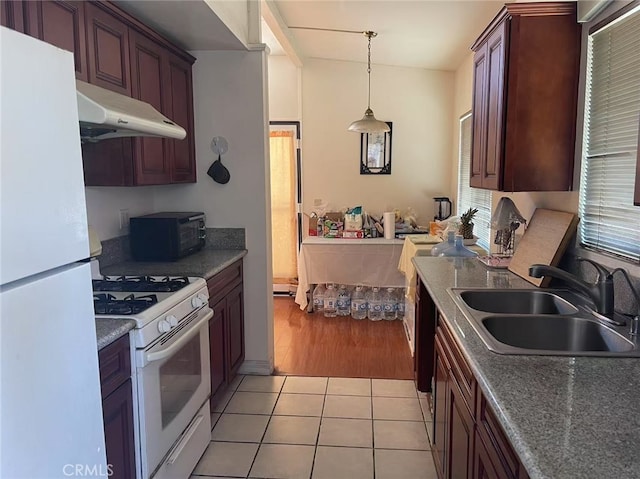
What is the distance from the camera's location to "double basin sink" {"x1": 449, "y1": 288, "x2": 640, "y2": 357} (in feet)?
4.66

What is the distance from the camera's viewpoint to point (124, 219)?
117 inches

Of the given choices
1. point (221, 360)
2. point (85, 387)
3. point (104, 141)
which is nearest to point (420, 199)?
point (221, 360)

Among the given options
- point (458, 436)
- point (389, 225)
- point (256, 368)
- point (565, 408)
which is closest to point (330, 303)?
point (389, 225)

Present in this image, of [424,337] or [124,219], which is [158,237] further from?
[424,337]

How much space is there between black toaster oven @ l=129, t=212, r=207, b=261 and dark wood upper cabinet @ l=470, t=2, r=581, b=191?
1.85 meters

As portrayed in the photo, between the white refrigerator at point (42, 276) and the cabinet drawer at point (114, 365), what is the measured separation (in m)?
0.37

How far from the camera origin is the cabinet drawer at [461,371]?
4.75 feet

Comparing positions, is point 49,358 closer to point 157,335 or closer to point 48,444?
point 48,444

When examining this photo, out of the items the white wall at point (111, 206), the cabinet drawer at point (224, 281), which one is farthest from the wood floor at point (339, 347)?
the white wall at point (111, 206)

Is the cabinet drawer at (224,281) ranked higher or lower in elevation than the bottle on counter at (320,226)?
lower

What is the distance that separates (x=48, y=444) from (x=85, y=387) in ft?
0.54

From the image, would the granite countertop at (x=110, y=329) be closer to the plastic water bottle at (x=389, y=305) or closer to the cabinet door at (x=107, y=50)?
the cabinet door at (x=107, y=50)

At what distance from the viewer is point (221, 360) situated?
2.84m

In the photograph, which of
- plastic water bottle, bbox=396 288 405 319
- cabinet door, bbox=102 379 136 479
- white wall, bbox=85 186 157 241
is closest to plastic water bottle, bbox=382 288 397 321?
plastic water bottle, bbox=396 288 405 319
